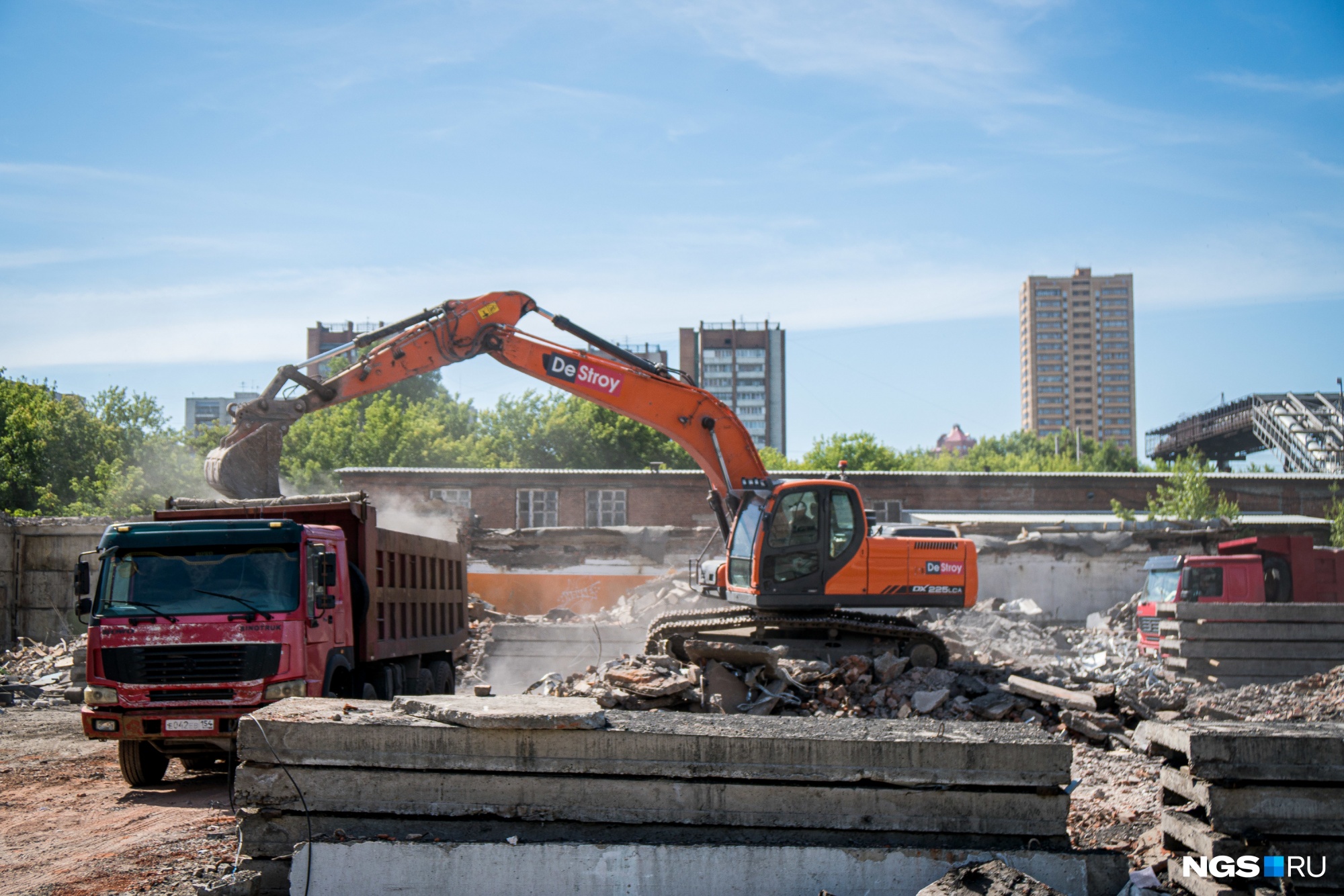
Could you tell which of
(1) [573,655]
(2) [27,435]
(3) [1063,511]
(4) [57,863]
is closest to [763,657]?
(4) [57,863]

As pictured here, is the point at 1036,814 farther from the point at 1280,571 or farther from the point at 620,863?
→ the point at 1280,571

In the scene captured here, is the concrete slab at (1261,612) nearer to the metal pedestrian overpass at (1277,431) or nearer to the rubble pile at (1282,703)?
the rubble pile at (1282,703)

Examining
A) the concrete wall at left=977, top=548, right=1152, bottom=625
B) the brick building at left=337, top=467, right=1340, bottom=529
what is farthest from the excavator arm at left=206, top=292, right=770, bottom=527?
the brick building at left=337, top=467, right=1340, bottom=529

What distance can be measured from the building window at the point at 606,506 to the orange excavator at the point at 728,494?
21.3 metres

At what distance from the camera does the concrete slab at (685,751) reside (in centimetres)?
492

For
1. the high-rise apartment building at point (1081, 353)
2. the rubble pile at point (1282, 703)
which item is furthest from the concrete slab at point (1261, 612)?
the high-rise apartment building at point (1081, 353)

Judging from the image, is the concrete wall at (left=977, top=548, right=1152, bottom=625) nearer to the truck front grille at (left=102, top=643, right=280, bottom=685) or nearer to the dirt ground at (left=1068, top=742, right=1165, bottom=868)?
the dirt ground at (left=1068, top=742, right=1165, bottom=868)

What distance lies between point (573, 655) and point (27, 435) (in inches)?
1290

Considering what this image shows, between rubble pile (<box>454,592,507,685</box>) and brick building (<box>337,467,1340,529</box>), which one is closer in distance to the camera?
rubble pile (<box>454,592,507,685</box>)

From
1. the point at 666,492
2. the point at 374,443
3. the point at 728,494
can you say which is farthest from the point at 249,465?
the point at 374,443

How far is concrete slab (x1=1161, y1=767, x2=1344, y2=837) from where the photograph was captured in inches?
201

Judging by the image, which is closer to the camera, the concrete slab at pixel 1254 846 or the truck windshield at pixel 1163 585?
the concrete slab at pixel 1254 846

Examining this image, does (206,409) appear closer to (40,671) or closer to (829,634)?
(40,671)

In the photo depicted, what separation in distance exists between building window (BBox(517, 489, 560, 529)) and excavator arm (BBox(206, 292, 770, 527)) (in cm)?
2131
